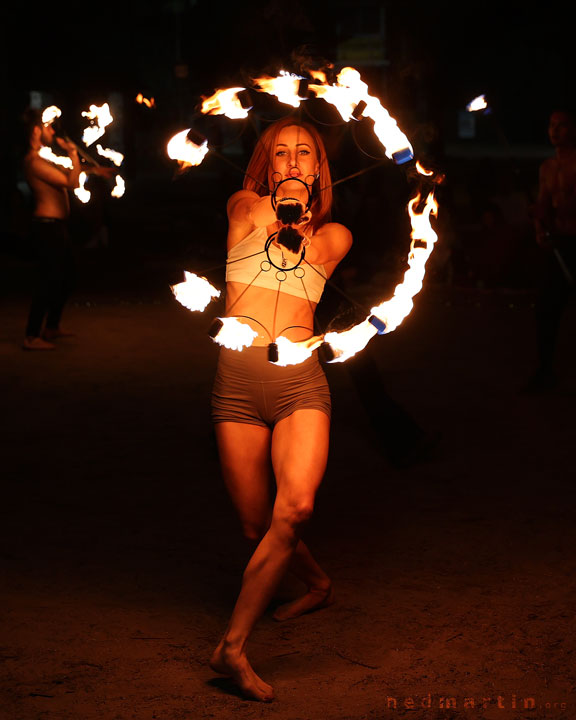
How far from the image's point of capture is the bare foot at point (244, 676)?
4.50 meters

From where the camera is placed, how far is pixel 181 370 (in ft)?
37.0

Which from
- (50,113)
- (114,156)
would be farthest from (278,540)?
(50,113)

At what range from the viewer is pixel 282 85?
190 inches

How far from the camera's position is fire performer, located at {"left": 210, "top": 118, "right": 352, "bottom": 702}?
4.77 m

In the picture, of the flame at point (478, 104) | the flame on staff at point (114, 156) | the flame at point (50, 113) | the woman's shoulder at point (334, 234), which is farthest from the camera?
the flame at point (50, 113)

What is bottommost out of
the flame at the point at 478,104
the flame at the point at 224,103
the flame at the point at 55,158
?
the flame at the point at 224,103

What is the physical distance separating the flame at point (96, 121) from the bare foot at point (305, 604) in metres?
3.05

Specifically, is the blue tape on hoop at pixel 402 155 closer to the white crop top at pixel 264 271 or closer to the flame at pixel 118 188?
the white crop top at pixel 264 271

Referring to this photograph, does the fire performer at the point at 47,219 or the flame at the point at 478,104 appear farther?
the fire performer at the point at 47,219

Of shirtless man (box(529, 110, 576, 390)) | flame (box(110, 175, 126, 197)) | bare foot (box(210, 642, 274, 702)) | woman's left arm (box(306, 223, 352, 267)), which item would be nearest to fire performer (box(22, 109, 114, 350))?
shirtless man (box(529, 110, 576, 390))

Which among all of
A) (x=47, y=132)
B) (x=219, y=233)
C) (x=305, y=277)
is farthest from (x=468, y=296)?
(x=305, y=277)

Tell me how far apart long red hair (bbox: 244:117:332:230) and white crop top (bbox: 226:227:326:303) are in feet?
0.84

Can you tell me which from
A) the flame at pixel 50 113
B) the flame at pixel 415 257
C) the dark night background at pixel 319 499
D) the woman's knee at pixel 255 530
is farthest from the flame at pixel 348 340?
the flame at pixel 50 113

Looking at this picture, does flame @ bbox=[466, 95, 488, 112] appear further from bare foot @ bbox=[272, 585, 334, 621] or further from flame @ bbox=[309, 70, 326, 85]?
bare foot @ bbox=[272, 585, 334, 621]
